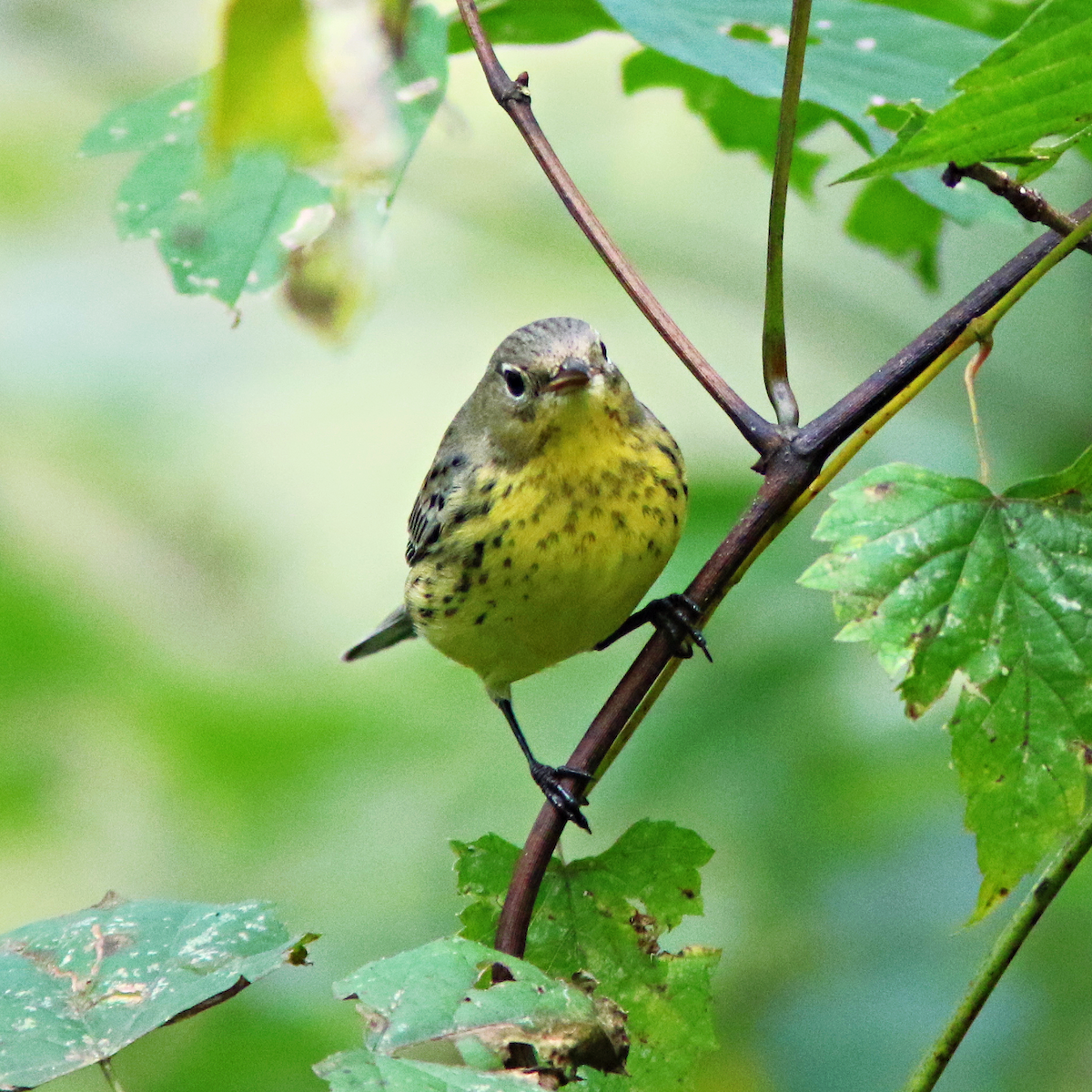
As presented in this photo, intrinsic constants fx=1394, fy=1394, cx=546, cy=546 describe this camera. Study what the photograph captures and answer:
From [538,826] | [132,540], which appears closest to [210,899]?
[132,540]

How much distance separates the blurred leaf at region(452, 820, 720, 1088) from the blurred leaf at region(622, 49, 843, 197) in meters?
1.47

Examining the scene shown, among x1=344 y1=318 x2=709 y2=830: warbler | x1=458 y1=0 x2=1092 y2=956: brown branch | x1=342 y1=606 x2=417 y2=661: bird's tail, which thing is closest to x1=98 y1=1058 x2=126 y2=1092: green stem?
x1=458 y1=0 x2=1092 y2=956: brown branch

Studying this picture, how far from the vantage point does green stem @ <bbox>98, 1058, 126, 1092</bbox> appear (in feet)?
4.94

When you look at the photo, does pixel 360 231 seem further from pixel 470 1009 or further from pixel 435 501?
pixel 435 501

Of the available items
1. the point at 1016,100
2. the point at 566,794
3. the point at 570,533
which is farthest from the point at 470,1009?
the point at 570,533

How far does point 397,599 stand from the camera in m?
6.78

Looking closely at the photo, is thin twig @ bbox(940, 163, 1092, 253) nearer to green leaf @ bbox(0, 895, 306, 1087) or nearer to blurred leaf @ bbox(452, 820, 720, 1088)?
blurred leaf @ bbox(452, 820, 720, 1088)

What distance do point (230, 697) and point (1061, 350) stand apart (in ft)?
9.44

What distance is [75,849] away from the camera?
5.24 metres

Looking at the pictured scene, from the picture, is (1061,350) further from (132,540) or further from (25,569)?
(132,540)

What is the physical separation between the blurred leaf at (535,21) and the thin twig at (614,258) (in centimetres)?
55

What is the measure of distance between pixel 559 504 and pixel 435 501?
0.59 meters

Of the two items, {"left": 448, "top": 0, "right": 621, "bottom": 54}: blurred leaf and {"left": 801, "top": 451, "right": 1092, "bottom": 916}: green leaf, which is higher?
{"left": 448, "top": 0, "right": 621, "bottom": 54}: blurred leaf

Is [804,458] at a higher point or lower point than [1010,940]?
higher
